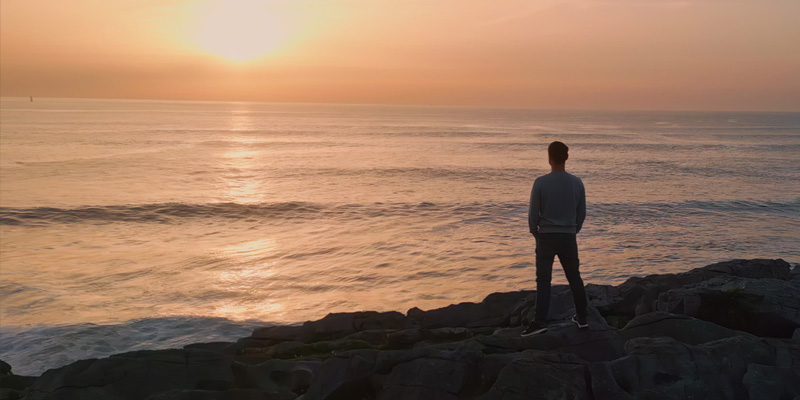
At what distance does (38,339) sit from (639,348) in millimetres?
10486

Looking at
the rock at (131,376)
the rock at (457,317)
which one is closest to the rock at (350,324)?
the rock at (457,317)

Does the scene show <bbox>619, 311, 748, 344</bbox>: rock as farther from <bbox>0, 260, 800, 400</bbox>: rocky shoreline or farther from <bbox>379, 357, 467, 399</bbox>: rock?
<bbox>379, 357, 467, 399</bbox>: rock

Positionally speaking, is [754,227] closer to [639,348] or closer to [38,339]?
[639,348]

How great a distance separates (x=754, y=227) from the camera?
71.8ft

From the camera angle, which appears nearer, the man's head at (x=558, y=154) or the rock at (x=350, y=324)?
the man's head at (x=558, y=154)

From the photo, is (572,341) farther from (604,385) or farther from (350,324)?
(350,324)

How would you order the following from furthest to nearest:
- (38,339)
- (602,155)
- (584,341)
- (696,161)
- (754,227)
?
(602,155), (696,161), (754,227), (38,339), (584,341)

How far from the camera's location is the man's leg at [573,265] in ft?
22.2

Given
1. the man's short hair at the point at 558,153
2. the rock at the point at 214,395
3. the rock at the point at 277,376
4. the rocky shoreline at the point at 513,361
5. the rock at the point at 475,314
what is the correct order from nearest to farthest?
1. the rocky shoreline at the point at 513,361
2. the rock at the point at 214,395
3. the man's short hair at the point at 558,153
4. the rock at the point at 277,376
5. the rock at the point at 475,314

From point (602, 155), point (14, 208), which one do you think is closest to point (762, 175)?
point (602, 155)

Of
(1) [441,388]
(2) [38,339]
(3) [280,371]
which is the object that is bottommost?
(2) [38,339]

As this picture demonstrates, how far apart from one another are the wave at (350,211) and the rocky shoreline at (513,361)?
1539cm

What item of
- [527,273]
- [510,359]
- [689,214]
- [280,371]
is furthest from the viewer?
[689,214]

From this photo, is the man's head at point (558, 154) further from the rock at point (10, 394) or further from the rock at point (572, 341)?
the rock at point (10, 394)
